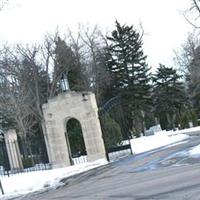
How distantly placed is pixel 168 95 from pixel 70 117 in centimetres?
4336

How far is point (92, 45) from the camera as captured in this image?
58.0 metres

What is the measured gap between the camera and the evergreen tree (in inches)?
2618

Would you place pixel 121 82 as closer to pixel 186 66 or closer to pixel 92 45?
pixel 92 45

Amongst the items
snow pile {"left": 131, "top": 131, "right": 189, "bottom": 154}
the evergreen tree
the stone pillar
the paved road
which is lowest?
the paved road

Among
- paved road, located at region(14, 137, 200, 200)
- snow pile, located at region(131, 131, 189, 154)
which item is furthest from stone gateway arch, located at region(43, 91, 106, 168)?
paved road, located at region(14, 137, 200, 200)

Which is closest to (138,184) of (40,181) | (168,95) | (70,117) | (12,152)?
(40,181)

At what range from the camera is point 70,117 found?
2505 centimetres

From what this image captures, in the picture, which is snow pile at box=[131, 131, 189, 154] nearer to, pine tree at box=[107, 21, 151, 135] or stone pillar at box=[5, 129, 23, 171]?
stone pillar at box=[5, 129, 23, 171]

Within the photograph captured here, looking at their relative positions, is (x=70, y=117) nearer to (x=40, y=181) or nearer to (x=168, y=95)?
(x=40, y=181)

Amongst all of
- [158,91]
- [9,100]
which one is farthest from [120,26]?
[9,100]

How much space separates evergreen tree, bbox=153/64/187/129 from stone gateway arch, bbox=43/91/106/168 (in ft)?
134

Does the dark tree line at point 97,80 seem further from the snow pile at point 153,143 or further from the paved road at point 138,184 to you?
the paved road at point 138,184

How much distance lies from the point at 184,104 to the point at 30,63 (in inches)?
1127

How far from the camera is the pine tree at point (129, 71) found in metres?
59.7
